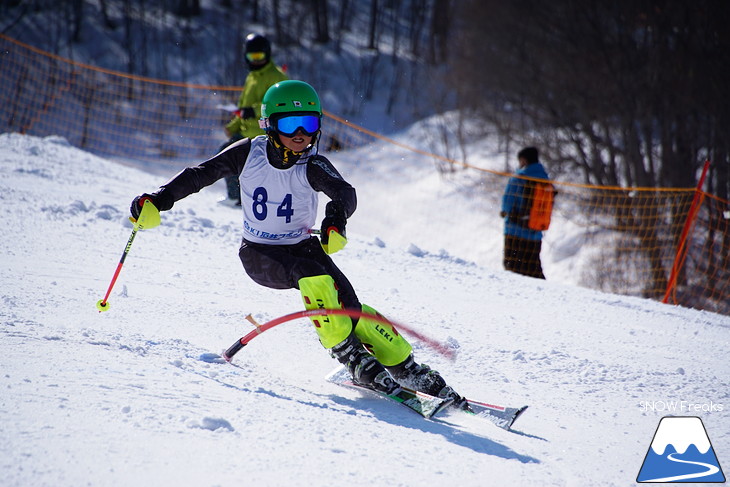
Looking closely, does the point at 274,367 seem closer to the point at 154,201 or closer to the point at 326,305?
the point at 326,305

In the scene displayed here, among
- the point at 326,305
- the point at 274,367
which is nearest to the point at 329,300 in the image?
the point at 326,305

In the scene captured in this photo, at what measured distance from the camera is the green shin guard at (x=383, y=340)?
3.33 m

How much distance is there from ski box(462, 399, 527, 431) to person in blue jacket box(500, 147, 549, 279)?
453 centimetres

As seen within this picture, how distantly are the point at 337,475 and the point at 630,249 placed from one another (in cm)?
1060

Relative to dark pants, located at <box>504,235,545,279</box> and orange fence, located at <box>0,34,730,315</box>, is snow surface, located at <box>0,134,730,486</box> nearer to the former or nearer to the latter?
dark pants, located at <box>504,235,545,279</box>

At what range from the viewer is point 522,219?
7.54 m

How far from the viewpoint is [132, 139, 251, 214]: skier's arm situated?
11.2 feet

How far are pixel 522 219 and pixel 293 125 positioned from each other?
186 inches

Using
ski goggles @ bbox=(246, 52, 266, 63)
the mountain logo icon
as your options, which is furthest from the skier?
ski goggles @ bbox=(246, 52, 266, 63)

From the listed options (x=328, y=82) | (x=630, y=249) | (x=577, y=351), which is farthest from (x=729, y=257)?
(x=328, y=82)

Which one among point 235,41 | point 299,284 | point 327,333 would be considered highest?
point 235,41

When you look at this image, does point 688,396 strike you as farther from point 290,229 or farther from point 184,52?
point 184,52

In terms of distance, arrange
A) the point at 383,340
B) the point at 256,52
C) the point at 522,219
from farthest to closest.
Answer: the point at 522,219, the point at 256,52, the point at 383,340

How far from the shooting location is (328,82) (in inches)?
907
